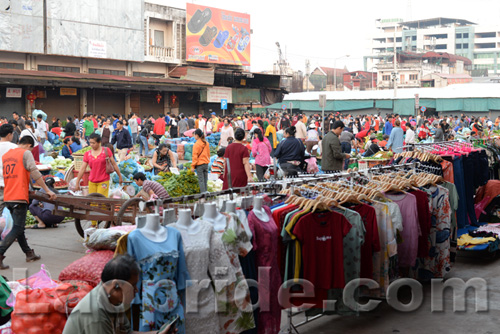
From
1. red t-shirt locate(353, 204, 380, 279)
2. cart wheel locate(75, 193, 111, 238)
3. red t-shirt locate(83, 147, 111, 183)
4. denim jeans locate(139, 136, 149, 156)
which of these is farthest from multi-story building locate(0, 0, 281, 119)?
red t-shirt locate(353, 204, 380, 279)

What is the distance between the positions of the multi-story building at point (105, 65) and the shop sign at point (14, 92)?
0.17ft

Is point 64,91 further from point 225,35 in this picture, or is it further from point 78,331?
point 78,331

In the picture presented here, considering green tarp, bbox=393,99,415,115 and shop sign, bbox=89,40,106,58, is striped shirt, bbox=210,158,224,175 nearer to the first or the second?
shop sign, bbox=89,40,106,58

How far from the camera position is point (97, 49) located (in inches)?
1404

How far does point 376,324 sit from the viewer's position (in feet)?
22.3

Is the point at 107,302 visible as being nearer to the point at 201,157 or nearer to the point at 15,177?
the point at 15,177

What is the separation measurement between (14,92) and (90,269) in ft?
94.0

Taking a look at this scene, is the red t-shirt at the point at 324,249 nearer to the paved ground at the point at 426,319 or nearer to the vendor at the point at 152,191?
the paved ground at the point at 426,319

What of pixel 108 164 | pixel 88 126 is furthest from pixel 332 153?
pixel 88 126

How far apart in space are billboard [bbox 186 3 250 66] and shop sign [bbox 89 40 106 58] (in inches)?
277

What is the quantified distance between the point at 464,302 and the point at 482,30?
420ft

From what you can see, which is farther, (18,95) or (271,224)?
(18,95)

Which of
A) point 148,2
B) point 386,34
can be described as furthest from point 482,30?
point 148,2

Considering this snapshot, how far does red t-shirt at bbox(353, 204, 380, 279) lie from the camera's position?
630 centimetres
